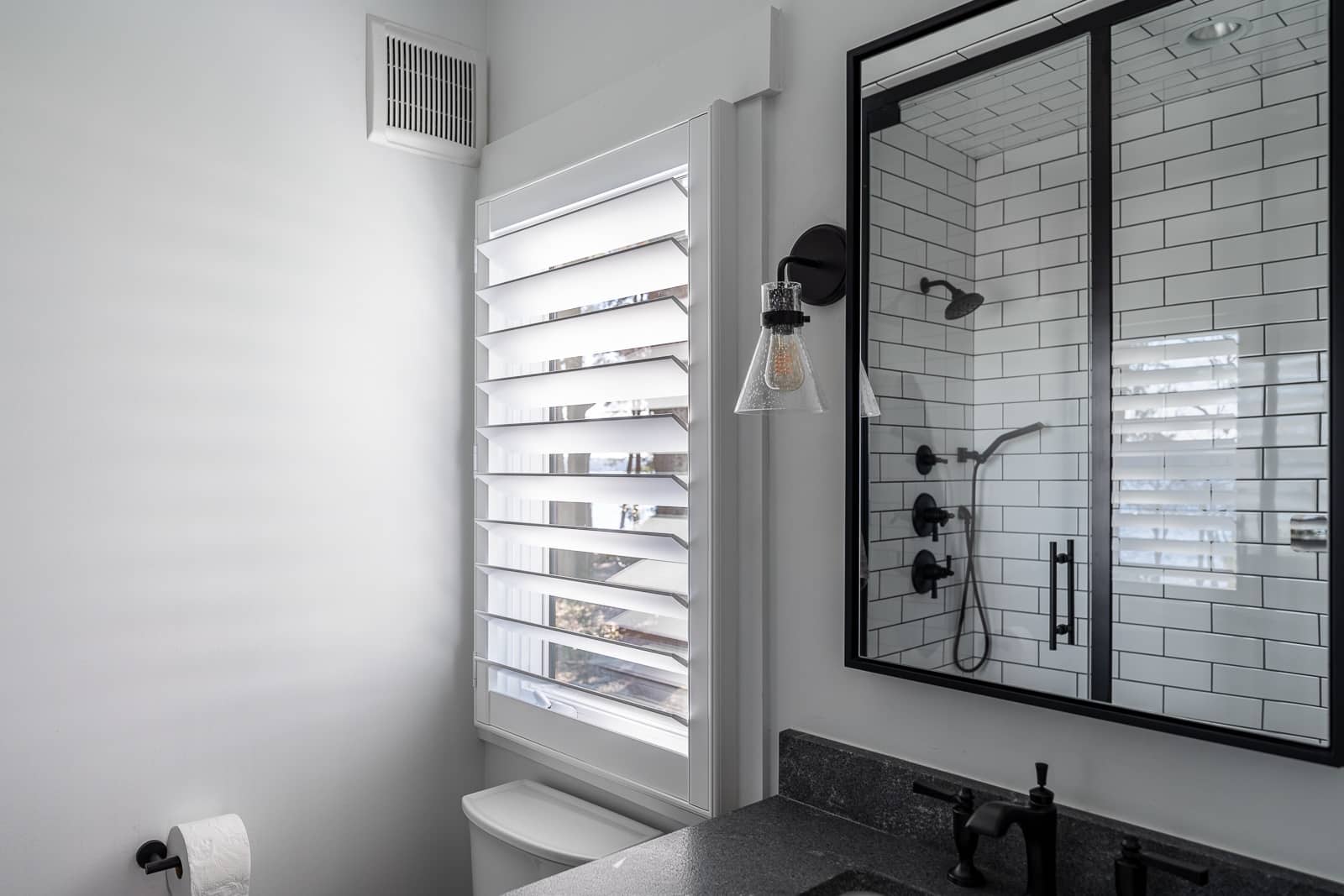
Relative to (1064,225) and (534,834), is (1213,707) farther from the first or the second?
(534,834)

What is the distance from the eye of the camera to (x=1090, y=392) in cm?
104

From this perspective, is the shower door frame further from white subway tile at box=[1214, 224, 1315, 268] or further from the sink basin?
the sink basin

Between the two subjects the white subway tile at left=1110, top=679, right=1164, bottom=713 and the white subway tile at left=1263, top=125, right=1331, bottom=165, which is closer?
the white subway tile at left=1263, top=125, right=1331, bottom=165

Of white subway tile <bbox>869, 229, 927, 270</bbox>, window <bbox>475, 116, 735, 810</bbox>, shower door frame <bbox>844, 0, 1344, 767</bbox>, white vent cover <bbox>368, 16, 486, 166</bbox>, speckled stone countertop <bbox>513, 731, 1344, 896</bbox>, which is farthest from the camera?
white vent cover <bbox>368, 16, 486, 166</bbox>

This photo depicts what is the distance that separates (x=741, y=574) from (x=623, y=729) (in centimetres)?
38

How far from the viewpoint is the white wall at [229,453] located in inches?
58.6

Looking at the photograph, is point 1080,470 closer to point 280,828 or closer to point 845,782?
point 845,782

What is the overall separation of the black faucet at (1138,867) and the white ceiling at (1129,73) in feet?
2.64

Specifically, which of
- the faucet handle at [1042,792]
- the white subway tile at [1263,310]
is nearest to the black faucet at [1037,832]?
the faucet handle at [1042,792]

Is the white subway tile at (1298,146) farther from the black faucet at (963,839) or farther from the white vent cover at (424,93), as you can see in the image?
the white vent cover at (424,93)

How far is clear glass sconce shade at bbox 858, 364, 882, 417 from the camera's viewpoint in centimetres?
124

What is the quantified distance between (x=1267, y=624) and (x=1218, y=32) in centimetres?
62

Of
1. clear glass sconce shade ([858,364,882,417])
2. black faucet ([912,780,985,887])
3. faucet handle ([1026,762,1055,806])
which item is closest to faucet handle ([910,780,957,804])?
black faucet ([912,780,985,887])

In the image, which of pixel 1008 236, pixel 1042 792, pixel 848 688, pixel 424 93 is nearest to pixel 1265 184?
pixel 1008 236
